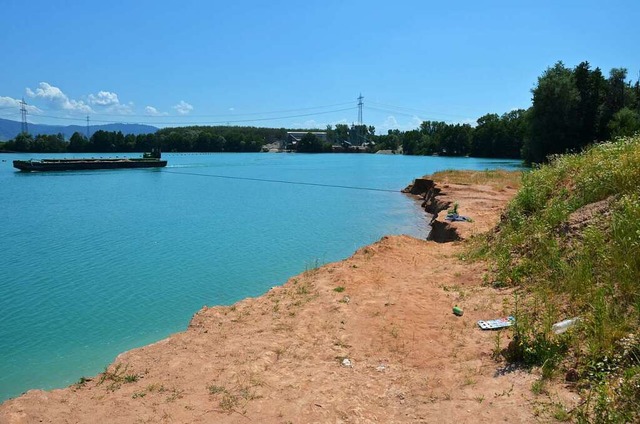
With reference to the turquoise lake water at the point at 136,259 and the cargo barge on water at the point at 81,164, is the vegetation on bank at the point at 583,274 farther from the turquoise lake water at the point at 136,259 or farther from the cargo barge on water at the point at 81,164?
the cargo barge on water at the point at 81,164

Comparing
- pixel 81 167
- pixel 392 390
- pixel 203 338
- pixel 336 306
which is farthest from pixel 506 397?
pixel 81 167

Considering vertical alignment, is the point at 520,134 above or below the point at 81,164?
above

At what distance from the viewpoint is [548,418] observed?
4.79 m

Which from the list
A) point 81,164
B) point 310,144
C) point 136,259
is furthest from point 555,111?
point 310,144

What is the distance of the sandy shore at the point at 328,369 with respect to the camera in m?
5.68

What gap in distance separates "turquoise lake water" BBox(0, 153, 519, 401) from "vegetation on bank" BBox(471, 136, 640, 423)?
Result: 25.0 feet

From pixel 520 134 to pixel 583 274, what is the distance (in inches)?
4206

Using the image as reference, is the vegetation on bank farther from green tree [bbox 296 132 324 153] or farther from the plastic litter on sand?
green tree [bbox 296 132 324 153]

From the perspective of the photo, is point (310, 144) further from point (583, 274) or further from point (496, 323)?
point (583, 274)

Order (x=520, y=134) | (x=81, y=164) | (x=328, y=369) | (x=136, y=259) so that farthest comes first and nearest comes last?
(x=520, y=134)
(x=81, y=164)
(x=136, y=259)
(x=328, y=369)

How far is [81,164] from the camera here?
80.1 m

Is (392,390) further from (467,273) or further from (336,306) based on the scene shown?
(467,273)

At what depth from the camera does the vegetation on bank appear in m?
5.18

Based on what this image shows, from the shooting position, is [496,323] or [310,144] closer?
[496,323]
